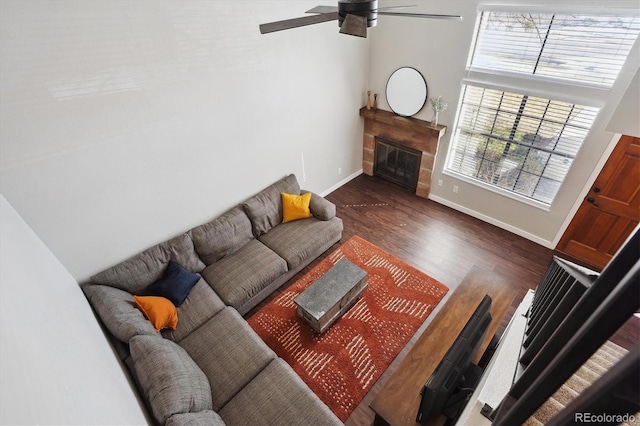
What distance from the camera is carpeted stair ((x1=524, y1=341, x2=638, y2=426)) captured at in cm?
142

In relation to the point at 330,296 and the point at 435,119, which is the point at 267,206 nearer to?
the point at 330,296

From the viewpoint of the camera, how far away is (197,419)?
1.83m

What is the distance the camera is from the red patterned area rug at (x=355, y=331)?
262cm

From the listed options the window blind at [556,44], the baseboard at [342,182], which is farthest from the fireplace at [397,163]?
the window blind at [556,44]

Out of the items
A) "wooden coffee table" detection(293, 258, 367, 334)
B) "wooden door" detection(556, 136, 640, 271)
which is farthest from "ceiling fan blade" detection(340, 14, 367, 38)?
"wooden door" detection(556, 136, 640, 271)

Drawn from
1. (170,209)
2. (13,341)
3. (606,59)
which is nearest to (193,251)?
(170,209)

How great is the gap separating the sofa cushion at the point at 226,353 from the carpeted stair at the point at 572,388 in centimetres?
179

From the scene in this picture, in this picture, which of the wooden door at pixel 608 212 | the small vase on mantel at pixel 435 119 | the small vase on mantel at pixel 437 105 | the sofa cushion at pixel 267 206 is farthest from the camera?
the small vase on mantel at pixel 435 119

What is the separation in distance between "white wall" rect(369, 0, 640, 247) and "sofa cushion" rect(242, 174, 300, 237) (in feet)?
7.04

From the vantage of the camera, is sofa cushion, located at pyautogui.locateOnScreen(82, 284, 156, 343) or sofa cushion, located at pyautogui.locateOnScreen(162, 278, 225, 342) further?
sofa cushion, located at pyautogui.locateOnScreen(162, 278, 225, 342)

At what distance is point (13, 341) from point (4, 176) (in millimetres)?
1921

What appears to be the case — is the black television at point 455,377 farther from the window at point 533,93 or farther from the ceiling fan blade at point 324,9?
the window at point 533,93

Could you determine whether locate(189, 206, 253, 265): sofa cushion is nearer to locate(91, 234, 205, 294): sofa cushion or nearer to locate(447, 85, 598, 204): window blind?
locate(91, 234, 205, 294): sofa cushion

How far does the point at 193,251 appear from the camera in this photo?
3.19 meters
